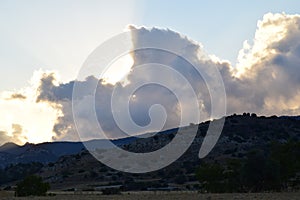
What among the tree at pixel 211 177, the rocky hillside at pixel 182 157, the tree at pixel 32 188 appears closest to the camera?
the tree at pixel 211 177

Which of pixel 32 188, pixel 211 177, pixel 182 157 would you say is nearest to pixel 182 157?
pixel 182 157

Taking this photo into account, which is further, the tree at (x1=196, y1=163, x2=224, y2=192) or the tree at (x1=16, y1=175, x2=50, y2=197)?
the tree at (x1=16, y1=175, x2=50, y2=197)

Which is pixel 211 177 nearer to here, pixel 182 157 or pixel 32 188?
pixel 32 188

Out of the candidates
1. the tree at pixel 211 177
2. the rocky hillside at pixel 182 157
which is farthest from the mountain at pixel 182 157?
the tree at pixel 211 177

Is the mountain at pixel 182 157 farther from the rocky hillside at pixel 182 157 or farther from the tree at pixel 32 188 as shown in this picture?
the tree at pixel 32 188

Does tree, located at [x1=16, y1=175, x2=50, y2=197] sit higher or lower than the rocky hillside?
lower

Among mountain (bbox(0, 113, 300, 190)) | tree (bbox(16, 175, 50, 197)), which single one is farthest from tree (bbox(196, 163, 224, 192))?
mountain (bbox(0, 113, 300, 190))

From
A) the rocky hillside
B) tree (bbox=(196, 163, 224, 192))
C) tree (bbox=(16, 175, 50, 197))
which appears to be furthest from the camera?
the rocky hillside

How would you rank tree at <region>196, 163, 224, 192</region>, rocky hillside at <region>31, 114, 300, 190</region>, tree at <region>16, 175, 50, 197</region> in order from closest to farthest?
1. tree at <region>196, 163, 224, 192</region>
2. tree at <region>16, 175, 50, 197</region>
3. rocky hillside at <region>31, 114, 300, 190</region>

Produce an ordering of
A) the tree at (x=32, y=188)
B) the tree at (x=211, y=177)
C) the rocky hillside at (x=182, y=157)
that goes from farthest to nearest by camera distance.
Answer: the rocky hillside at (x=182, y=157) → the tree at (x=32, y=188) → the tree at (x=211, y=177)

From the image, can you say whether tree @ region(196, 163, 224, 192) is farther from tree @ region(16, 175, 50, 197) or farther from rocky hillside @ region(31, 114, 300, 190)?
rocky hillside @ region(31, 114, 300, 190)

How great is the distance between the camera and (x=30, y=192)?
75688 millimetres

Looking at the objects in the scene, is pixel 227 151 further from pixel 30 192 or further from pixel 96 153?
pixel 30 192

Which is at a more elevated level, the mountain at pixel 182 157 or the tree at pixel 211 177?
the mountain at pixel 182 157
